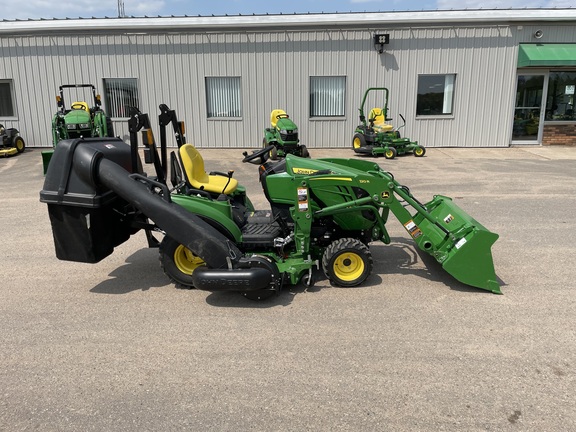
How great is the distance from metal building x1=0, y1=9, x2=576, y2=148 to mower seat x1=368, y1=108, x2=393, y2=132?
1.35 meters

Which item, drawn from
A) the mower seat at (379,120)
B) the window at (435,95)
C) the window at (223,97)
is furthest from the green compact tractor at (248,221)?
the window at (435,95)

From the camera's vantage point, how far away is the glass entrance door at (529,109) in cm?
1541

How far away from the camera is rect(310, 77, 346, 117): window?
50.3 feet

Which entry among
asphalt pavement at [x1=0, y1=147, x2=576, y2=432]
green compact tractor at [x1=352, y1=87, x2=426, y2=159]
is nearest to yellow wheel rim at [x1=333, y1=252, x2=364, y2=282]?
asphalt pavement at [x1=0, y1=147, x2=576, y2=432]

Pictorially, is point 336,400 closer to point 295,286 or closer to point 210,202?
point 295,286

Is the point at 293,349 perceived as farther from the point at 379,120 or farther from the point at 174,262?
the point at 379,120

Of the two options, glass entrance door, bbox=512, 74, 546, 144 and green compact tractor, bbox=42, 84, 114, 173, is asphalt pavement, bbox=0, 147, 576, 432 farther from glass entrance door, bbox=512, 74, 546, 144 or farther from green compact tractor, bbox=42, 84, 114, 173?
glass entrance door, bbox=512, 74, 546, 144

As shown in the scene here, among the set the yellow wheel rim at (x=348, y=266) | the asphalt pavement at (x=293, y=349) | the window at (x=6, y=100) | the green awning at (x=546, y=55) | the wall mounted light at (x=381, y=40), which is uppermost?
the wall mounted light at (x=381, y=40)

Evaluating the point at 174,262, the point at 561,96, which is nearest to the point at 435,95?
the point at 561,96

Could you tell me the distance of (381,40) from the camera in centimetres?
1453

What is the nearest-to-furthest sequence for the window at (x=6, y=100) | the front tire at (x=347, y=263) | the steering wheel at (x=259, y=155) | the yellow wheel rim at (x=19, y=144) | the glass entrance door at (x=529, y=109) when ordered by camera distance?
the front tire at (x=347, y=263) < the steering wheel at (x=259, y=155) < the yellow wheel rim at (x=19, y=144) < the glass entrance door at (x=529, y=109) < the window at (x=6, y=100)

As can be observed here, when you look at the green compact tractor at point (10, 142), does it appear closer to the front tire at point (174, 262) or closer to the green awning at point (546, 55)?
the front tire at point (174, 262)

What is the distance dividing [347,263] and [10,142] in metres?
13.7

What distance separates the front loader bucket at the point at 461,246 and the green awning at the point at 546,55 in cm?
1248
